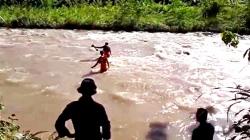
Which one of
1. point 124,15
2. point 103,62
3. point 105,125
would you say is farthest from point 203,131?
point 124,15

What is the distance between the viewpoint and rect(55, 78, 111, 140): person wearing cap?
365 centimetres

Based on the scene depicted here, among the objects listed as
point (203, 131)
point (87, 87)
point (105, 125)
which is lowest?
point (203, 131)

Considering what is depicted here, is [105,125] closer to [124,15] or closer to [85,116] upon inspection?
[85,116]

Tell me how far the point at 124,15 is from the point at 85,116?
12.9 m

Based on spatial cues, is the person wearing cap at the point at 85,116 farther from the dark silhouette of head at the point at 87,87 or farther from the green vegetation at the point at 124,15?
the green vegetation at the point at 124,15

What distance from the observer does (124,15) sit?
16344 millimetres

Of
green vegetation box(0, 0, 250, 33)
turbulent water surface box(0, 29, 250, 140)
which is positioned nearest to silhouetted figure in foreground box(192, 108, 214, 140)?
turbulent water surface box(0, 29, 250, 140)

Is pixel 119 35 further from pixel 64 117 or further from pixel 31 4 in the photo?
pixel 64 117

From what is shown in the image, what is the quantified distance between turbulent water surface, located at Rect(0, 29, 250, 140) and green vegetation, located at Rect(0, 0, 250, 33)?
421 millimetres

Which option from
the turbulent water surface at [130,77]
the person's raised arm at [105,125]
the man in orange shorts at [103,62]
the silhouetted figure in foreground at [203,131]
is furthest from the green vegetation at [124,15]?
the person's raised arm at [105,125]

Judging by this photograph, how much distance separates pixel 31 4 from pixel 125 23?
3889 millimetres

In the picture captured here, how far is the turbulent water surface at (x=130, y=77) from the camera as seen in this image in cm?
889

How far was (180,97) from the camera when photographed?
33.4 ft

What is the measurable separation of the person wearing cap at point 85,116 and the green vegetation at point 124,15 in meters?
11.8
